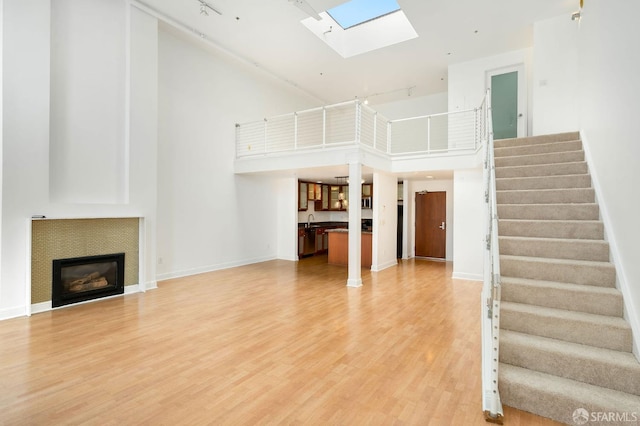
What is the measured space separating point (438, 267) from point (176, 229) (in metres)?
6.51

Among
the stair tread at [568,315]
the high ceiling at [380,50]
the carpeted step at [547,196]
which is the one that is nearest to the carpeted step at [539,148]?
the carpeted step at [547,196]

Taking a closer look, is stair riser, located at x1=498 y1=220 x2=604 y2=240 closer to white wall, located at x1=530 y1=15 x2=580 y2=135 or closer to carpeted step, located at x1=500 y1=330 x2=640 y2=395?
carpeted step, located at x1=500 y1=330 x2=640 y2=395

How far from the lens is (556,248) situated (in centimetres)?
315

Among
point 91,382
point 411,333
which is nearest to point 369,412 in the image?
point 411,333

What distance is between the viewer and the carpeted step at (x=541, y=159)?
4.18 m

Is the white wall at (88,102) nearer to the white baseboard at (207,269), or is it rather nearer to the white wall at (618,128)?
the white baseboard at (207,269)

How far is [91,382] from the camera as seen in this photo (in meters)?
2.63

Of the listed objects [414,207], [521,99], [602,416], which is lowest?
[602,416]

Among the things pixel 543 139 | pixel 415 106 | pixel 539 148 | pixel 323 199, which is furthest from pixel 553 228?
pixel 415 106

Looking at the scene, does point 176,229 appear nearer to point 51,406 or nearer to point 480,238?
point 51,406

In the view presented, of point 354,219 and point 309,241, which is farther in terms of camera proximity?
point 309,241

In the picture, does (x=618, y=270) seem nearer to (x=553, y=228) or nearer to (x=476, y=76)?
(x=553, y=228)

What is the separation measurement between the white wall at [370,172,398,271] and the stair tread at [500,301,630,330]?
15.9ft

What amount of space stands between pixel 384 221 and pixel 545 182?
14.0 ft
